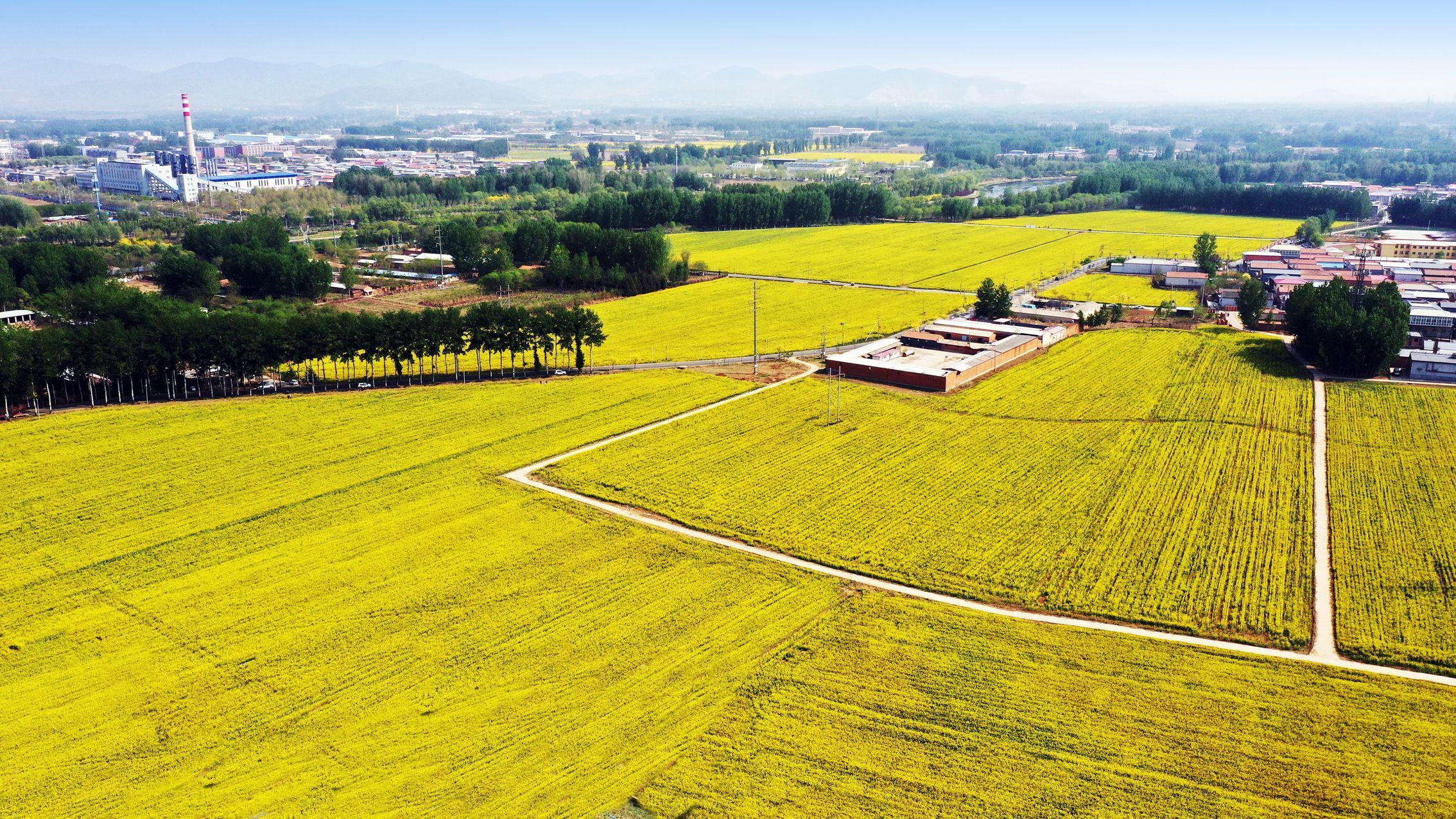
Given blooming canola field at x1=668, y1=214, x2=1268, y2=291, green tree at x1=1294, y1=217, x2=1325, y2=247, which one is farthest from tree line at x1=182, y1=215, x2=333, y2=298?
green tree at x1=1294, y1=217, x2=1325, y2=247

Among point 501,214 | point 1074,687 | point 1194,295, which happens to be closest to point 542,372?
point 1074,687

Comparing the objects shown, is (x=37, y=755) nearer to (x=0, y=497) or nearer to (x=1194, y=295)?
(x=0, y=497)

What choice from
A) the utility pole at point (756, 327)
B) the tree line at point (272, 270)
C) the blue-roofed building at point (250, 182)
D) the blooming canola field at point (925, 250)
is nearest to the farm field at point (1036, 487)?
the utility pole at point (756, 327)

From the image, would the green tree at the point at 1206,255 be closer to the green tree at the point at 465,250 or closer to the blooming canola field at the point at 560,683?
the blooming canola field at the point at 560,683

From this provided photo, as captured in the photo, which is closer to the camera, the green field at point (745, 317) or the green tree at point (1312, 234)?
the green field at point (745, 317)

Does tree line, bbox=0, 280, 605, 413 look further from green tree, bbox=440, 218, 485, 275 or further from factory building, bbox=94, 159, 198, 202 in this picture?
factory building, bbox=94, 159, 198, 202

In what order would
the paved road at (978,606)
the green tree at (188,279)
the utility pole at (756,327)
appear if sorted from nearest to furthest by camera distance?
the paved road at (978,606)
the utility pole at (756,327)
the green tree at (188,279)
